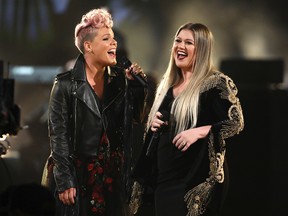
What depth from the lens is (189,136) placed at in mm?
4207

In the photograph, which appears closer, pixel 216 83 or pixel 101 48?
pixel 216 83

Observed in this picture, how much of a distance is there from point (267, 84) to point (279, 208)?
3.18 ft

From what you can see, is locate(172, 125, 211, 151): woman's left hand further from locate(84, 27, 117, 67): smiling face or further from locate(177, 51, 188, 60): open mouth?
locate(84, 27, 117, 67): smiling face

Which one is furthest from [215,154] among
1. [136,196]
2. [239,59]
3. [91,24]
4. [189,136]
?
[239,59]

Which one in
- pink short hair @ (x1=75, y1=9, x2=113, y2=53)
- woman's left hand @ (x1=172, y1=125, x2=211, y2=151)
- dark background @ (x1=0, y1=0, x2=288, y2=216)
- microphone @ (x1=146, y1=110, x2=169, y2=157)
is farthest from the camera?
dark background @ (x1=0, y1=0, x2=288, y2=216)

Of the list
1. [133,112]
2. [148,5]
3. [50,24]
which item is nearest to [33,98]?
[50,24]

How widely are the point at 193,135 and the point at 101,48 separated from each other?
78 centimetres

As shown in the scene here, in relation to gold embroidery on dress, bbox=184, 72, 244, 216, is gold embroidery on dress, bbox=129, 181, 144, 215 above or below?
below

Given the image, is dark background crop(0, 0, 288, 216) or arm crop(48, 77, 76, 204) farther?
dark background crop(0, 0, 288, 216)

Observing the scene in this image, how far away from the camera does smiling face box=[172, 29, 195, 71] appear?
434 cm

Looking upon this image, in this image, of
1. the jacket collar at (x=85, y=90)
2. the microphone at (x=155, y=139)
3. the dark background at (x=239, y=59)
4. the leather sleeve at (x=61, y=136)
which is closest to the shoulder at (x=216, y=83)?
the microphone at (x=155, y=139)

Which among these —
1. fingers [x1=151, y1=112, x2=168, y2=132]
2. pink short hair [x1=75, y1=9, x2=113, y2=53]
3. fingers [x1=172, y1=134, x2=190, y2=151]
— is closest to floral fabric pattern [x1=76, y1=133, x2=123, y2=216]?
fingers [x1=151, y1=112, x2=168, y2=132]

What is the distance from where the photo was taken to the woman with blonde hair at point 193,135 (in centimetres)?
423

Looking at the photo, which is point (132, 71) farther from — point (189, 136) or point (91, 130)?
point (189, 136)
